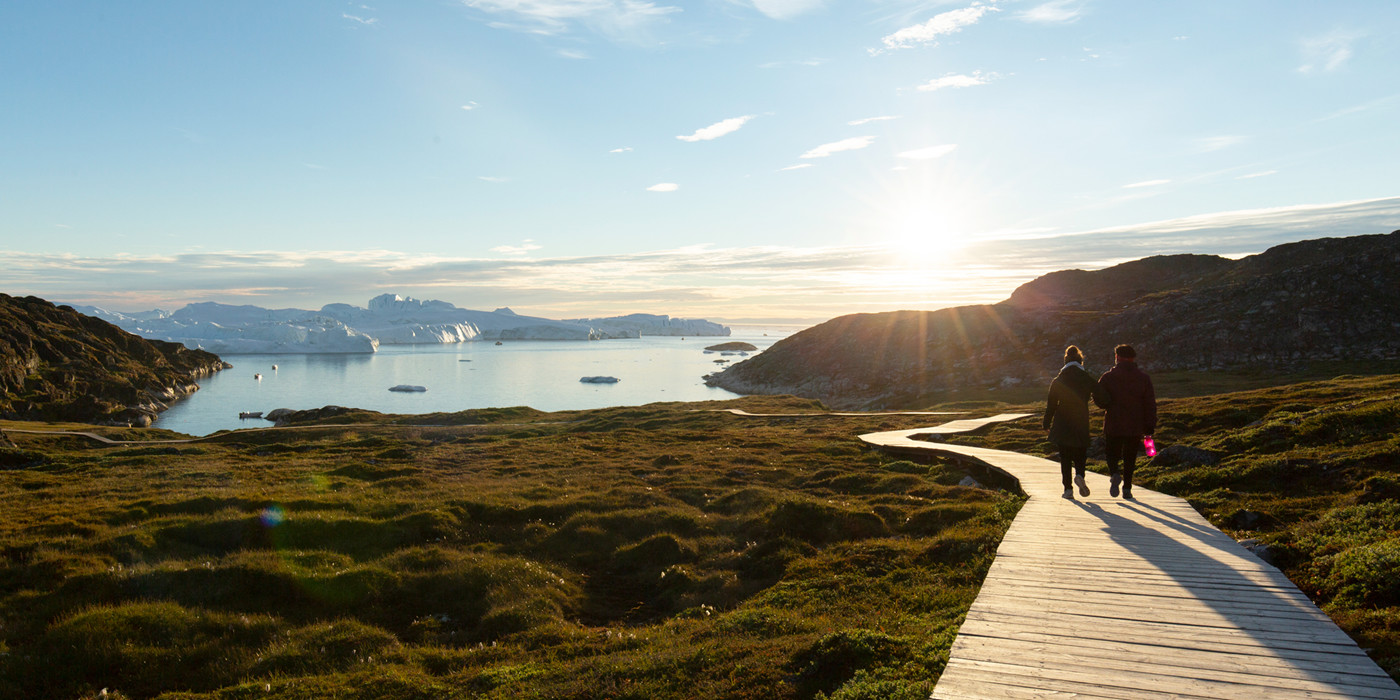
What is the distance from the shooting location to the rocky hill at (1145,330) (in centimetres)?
7662

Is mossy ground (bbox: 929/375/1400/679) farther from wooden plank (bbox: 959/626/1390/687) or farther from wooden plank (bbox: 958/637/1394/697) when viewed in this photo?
wooden plank (bbox: 958/637/1394/697)

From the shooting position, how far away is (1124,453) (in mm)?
16656

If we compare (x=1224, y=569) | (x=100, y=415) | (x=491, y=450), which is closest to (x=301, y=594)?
(x=1224, y=569)

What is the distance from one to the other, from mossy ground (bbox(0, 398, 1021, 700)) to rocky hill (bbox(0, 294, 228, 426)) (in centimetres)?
9339

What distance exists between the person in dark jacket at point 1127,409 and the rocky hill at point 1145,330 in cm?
7423

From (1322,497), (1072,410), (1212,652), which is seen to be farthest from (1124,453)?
(1212,652)

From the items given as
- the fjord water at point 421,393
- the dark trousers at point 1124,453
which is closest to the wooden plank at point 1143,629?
the dark trousers at point 1124,453

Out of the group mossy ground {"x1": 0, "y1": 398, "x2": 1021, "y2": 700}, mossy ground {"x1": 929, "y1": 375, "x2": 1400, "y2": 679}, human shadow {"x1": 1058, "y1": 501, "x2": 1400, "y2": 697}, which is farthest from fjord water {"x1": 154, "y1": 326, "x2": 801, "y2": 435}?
human shadow {"x1": 1058, "y1": 501, "x2": 1400, "y2": 697}

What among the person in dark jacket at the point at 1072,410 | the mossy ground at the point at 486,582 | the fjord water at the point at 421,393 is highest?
the person in dark jacket at the point at 1072,410

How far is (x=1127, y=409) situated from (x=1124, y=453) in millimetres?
1336

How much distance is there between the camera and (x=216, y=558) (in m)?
15.9

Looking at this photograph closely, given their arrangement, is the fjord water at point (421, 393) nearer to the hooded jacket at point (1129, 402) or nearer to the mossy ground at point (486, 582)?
the mossy ground at point (486, 582)

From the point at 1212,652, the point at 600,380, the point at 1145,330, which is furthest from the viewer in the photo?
the point at 600,380

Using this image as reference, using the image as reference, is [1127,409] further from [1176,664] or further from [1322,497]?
[1176,664]
